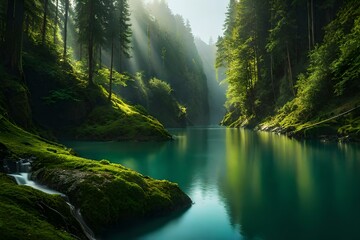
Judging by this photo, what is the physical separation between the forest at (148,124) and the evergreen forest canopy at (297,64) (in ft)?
0.69

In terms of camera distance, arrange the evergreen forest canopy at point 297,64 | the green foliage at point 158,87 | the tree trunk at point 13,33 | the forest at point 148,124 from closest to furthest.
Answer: the forest at point 148,124 < the tree trunk at point 13,33 < the evergreen forest canopy at point 297,64 < the green foliage at point 158,87

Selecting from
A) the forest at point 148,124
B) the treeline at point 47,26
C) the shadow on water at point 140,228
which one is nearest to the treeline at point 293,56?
the forest at point 148,124

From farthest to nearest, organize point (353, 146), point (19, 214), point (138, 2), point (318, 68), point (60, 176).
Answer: point (138, 2)
point (318, 68)
point (353, 146)
point (60, 176)
point (19, 214)

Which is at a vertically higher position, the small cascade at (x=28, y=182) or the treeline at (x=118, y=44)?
the treeline at (x=118, y=44)

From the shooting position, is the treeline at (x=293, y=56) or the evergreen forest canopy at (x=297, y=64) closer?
the evergreen forest canopy at (x=297, y=64)

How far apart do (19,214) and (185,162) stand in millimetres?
18180

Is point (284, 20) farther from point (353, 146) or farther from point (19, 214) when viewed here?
point (19, 214)

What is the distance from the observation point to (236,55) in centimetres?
6819

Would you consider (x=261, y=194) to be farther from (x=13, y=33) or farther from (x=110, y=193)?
(x=13, y=33)

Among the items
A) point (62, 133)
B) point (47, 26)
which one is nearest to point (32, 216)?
point (62, 133)

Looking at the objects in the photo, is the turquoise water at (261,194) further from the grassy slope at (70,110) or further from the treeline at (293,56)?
the treeline at (293,56)

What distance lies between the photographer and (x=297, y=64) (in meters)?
59.4

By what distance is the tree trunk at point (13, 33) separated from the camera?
2520cm

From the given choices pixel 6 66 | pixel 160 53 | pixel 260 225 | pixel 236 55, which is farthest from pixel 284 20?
pixel 160 53
